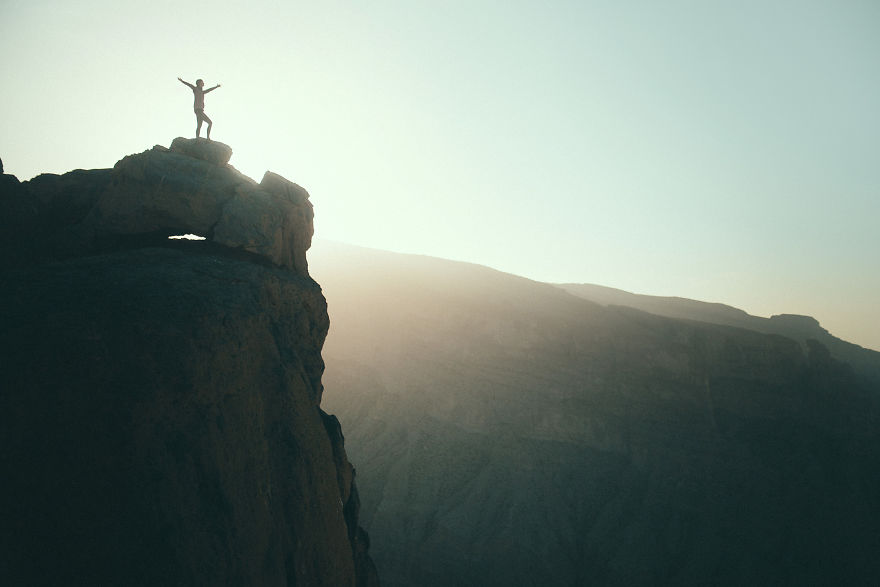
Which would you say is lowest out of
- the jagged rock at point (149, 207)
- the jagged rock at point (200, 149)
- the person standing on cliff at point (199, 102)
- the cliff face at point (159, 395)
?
the cliff face at point (159, 395)

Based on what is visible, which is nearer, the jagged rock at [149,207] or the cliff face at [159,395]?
the cliff face at [159,395]

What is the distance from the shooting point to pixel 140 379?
25.9ft

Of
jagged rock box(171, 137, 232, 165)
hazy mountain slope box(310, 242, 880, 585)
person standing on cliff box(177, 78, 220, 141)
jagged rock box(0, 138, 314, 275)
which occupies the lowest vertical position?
hazy mountain slope box(310, 242, 880, 585)

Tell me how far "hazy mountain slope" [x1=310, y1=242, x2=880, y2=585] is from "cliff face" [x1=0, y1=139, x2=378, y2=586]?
3043cm

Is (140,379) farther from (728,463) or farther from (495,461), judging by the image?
(728,463)

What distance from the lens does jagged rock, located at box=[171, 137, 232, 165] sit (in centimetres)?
1453

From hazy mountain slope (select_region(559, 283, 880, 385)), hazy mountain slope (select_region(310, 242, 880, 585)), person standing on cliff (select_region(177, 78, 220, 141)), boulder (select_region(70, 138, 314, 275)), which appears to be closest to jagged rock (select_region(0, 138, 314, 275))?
boulder (select_region(70, 138, 314, 275))

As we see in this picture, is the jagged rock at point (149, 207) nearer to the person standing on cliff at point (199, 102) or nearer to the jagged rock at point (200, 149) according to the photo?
the jagged rock at point (200, 149)

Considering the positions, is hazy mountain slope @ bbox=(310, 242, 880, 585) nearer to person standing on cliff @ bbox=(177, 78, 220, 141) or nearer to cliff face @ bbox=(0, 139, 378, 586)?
cliff face @ bbox=(0, 139, 378, 586)

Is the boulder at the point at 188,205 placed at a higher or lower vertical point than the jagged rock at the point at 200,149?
lower

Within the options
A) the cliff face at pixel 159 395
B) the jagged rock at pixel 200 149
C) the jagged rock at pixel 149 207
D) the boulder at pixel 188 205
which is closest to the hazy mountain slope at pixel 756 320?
the boulder at pixel 188 205

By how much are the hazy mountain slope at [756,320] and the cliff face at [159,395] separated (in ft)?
209

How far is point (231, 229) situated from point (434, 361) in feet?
135

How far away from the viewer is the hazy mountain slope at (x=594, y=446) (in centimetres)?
3800
